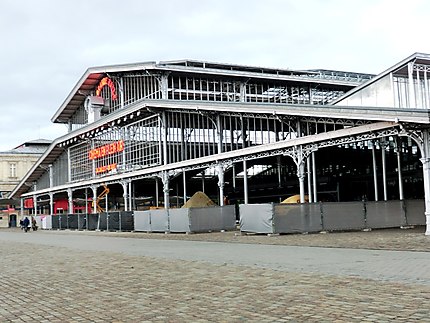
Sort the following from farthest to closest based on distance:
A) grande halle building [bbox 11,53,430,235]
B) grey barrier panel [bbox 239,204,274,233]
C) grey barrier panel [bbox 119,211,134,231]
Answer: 1. grey barrier panel [bbox 119,211,134,231]
2. grande halle building [bbox 11,53,430,235]
3. grey barrier panel [bbox 239,204,274,233]

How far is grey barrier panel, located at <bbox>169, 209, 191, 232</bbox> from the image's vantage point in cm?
3252

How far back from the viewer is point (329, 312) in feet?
25.1

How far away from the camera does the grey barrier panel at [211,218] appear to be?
3238 cm

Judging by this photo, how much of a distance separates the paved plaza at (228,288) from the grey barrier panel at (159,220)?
16.7 metres

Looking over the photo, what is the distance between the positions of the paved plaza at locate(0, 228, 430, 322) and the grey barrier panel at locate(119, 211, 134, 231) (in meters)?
21.6

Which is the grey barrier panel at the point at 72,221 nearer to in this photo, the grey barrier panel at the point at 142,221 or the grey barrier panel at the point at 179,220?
the grey barrier panel at the point at 142,221

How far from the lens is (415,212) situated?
30.7 meters

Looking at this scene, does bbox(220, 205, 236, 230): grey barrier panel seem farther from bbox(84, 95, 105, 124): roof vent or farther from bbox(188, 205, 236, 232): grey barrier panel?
bbox(84, 95, 105, 124): roof vent

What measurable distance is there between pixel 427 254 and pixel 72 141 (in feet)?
169

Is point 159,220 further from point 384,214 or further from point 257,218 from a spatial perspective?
point 384,214

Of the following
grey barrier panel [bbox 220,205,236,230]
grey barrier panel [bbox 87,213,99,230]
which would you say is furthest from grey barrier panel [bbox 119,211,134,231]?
grey barrier panel [bbox 220,205,236,230]

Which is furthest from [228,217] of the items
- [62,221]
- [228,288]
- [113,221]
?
[62,221]

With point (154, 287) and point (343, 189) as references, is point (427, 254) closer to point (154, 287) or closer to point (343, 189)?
point (154, 287)

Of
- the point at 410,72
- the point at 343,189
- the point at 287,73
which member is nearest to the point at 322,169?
the point at 343,189
